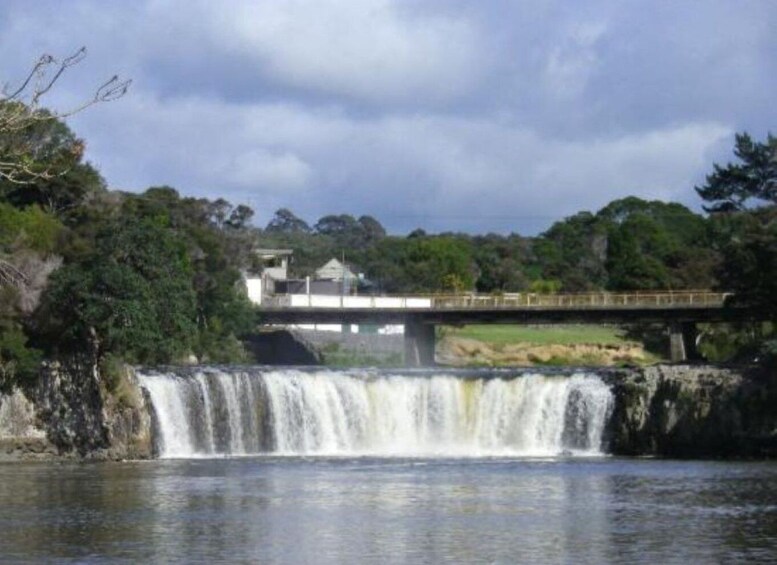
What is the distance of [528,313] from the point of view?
8862 centimetres

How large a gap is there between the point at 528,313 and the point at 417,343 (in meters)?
8.23

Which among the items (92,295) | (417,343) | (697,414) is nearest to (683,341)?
(417,343)

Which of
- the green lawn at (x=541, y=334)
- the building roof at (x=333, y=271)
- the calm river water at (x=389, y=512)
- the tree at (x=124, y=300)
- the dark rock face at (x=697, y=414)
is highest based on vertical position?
the building roof at (x=333, y=271)

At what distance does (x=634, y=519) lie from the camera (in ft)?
128

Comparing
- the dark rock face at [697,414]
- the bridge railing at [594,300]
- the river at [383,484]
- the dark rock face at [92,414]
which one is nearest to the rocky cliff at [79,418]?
the dark rock face at [92,414]

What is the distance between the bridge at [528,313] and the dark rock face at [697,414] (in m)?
22.8

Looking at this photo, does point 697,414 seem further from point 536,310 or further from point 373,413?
point 536,310

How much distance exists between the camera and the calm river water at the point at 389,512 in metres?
33.8

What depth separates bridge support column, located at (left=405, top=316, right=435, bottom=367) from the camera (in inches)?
3679

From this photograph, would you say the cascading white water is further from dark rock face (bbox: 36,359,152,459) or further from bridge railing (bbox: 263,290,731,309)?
bridge railing (bbox: 263,290,731,309)

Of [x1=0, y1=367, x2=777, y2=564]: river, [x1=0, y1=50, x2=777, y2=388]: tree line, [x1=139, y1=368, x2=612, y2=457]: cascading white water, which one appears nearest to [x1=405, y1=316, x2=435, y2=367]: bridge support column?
[x1=0, y1=50, x2=777, y2=388]: tree line

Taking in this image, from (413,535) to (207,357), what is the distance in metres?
48.1

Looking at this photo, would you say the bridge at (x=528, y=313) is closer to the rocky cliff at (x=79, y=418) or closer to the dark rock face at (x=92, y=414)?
the dark rock face at (x=92, y=414)

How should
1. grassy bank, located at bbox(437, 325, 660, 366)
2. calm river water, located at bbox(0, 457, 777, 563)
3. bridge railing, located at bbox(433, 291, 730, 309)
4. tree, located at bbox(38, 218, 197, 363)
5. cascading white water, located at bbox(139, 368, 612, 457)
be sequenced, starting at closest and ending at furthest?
calm river water, located at bbox(0, 457, 777, 563) < cascading white water, located at bbox(139, 368, 612, 457) < tree, located at bbox(38, 218, 197, 363) < bridge railing, located at bbox(433, 291, 730, 309) < grassy bank, located at bbox(437, 325, 660, 366)
